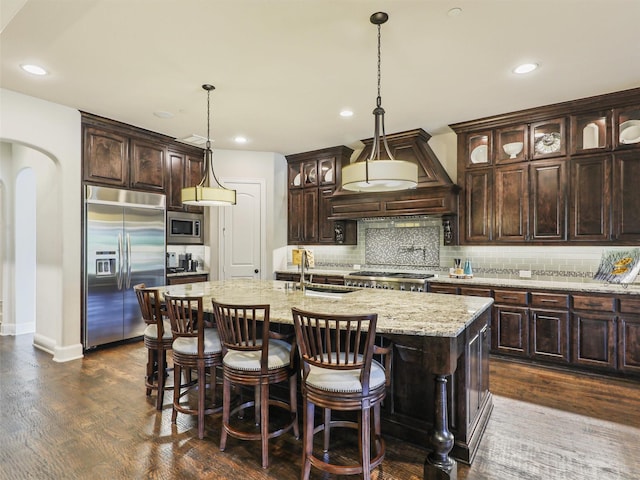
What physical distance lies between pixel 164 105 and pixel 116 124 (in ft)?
3.40

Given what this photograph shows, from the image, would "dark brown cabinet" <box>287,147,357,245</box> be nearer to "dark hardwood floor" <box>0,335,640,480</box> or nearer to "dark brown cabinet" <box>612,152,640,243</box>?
"dark hardwood floor" <box>0,335,640,480</box>

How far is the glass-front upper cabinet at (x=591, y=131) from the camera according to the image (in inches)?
151

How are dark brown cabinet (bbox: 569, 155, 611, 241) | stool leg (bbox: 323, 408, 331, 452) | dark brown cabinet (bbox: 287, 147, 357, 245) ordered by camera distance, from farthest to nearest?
dark brown cabinet (bbox: 287, 147, 357, 245) < dark brown cabinet (bbox: 569, 155, 611, 241) < stool leg (bbox: 323, 408, 331, 452)

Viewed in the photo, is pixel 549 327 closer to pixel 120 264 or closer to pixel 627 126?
pixel 627 126

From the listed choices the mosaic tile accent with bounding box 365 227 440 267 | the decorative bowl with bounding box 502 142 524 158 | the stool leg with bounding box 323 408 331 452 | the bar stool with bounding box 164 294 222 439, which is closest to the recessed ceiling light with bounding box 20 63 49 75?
the bar stool with bounding box 164 294 222 439

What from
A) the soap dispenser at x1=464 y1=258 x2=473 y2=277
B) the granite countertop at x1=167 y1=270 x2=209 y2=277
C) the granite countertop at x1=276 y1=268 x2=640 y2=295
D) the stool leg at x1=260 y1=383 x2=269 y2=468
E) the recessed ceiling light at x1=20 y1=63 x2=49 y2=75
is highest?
the recessed ceiling light at x1=20 y1=63 x2=49 y2=75

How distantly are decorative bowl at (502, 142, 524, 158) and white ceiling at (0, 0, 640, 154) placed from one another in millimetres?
468

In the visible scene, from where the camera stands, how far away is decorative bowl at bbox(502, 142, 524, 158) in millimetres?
4371

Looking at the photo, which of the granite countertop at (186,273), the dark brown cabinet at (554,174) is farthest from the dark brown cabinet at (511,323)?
the granite countertop at (186,273)

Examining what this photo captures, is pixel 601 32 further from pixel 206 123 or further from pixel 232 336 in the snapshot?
pixel 206 123

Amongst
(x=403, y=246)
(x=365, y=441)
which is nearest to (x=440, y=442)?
(x=365, y=441)

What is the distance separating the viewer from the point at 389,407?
245 cm

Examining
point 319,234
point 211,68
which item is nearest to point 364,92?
point 211,68

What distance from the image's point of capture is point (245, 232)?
20.0ft
